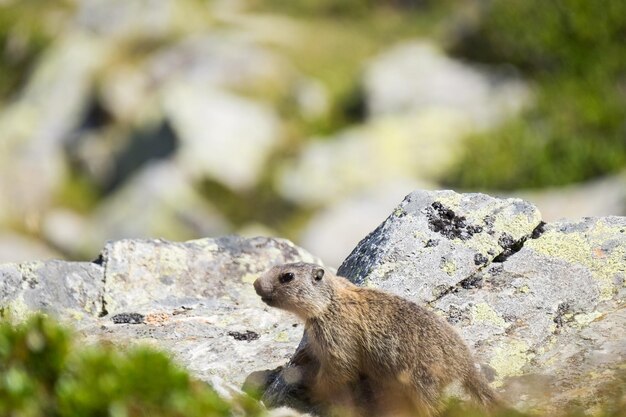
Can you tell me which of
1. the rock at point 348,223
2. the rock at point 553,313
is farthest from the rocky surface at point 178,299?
the rock at point 348,223

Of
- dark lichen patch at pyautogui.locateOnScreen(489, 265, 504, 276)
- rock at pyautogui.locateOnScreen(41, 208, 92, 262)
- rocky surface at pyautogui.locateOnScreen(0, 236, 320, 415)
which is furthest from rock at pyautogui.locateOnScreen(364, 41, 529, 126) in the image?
dark lichen patch at pyautogui.locateOnScreen(489, 265, 504, 276)

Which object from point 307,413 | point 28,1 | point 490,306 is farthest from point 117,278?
point 28,1

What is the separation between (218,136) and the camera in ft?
130

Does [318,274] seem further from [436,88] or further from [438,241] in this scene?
[436,88]

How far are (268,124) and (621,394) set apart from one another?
34.8 metres

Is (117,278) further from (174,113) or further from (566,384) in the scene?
(174,113)

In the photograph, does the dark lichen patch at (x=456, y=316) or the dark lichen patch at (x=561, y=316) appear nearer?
the dark lichen patch at (x=561, y=316)

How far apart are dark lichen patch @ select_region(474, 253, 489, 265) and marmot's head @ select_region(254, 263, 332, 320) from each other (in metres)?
1.57

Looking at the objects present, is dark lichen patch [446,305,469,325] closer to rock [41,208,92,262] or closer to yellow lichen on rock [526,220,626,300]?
yellow lichen on rock [526,220,626,300]

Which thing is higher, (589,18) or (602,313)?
(589,18)

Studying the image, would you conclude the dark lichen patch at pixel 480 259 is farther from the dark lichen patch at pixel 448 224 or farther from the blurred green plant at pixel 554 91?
the blurred green plant at pixel 554 91

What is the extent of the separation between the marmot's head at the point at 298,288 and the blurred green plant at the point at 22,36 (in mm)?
43762

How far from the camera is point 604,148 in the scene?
40125mm

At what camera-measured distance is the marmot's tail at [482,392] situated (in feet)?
26.5
